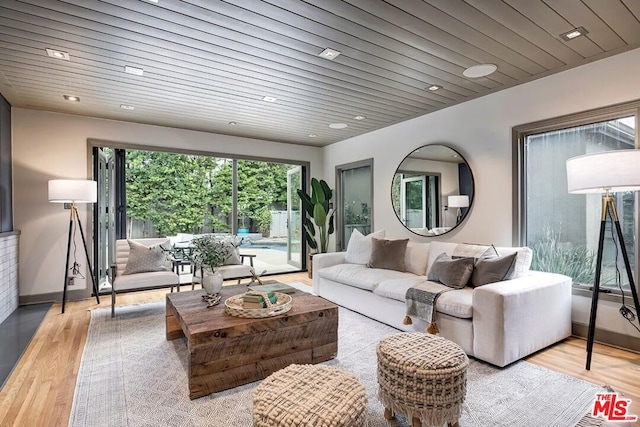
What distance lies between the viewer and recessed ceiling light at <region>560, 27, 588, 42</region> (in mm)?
2459

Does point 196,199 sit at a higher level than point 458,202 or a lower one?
higher

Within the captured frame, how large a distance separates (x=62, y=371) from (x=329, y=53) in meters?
3.26

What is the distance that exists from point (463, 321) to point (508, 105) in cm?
242

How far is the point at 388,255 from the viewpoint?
163 inches

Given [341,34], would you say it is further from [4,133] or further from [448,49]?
[4,133]

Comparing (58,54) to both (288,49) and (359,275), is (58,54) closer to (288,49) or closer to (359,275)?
(288,49)

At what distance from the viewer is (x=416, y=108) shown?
Result: 434cm

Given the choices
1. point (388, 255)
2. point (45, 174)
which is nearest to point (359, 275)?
Answer: point (388, 255)

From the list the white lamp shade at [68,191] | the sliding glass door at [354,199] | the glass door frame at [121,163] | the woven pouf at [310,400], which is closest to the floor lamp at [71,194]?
the white lamp shade at [68,191]

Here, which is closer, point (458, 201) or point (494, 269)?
point (494, 269)

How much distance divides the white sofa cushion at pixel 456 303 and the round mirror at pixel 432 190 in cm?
146

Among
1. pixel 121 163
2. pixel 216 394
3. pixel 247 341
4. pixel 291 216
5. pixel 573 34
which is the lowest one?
pixel 216 394

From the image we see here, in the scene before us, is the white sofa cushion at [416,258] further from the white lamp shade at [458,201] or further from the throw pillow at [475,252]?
the white lamp shade at [458,201]

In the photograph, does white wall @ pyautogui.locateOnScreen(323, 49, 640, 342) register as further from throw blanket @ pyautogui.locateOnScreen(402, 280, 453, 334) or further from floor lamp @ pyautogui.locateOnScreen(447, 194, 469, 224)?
throw blanket @ pyautogui.locateOnScreen(402, 280, 453, 334)
